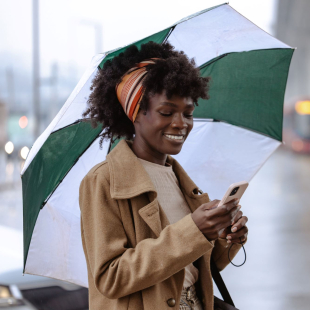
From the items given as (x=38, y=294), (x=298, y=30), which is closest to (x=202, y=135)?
(x=38, y=294)

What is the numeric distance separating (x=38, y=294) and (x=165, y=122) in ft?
5.90

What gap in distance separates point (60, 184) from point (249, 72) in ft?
3.93

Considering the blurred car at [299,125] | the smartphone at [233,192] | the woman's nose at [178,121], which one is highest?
the woman's nose at [178,121]

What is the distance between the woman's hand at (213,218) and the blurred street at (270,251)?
2.20 metres

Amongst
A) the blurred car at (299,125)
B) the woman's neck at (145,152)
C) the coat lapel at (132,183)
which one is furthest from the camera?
the blurred car at (299,125)

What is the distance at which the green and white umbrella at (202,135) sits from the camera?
2.05m

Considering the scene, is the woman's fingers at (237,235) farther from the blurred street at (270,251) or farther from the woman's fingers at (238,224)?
the blurred street at (270,251)

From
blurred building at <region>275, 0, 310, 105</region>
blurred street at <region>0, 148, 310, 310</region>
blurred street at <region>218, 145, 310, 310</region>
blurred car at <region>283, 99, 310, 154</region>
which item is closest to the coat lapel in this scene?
blurred street at <region>0, 148, 310, 310</region>

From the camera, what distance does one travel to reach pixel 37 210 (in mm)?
2145

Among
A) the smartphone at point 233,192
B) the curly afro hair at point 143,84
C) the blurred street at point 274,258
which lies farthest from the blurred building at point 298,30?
the smartphone at point 233,192

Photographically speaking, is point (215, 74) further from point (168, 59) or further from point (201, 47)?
point (168, 59)

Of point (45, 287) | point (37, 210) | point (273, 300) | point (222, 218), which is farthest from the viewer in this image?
point (273, 300)

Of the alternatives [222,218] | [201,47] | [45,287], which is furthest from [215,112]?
[45,287]

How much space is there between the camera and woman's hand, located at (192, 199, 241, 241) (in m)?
1.48
